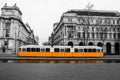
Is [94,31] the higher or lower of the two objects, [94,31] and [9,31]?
the lower

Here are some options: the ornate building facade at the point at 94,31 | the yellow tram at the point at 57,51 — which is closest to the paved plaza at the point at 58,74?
the yellow tram at the point at 57,51

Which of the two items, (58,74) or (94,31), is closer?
(58,74)

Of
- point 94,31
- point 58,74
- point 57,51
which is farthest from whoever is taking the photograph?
point 94,31

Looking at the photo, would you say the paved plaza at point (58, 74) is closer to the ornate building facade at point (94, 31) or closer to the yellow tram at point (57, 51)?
the yellow tram at point (57, 51)

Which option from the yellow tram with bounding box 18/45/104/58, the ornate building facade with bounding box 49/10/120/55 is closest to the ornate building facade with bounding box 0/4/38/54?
the ornate building facade with bounding box 49/10/120/55

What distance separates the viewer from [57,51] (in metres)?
33.8

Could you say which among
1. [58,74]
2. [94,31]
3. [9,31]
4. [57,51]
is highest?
[9,31]

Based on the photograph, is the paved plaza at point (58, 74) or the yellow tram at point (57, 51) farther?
the yellow tram at point (57, 51)

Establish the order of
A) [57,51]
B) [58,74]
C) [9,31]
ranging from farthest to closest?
[9,31] < [57,51] < [58,74]

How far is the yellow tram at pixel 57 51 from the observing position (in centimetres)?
3356

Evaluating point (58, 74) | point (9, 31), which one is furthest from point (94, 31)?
point (58, 74)

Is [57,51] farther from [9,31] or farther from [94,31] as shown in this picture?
[9,31]

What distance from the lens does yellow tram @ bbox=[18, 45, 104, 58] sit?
3356 cm

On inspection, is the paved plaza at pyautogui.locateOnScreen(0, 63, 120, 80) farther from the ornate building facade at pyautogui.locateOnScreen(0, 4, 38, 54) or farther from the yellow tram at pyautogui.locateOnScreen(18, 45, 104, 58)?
the ornate building facade at pyautogui.locateOnScreen(0, 4, 38, 54)
